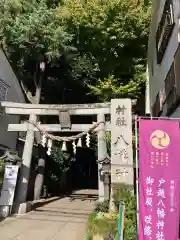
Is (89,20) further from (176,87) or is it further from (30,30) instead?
(176,87)

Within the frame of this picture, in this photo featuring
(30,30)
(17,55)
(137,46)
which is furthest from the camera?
(137,46)

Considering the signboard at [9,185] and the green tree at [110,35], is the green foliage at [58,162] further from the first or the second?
the signboard at [9,185]

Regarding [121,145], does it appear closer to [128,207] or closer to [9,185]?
[128,207]

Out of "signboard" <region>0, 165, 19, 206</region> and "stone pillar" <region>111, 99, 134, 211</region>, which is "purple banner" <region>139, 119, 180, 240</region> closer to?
"stone pillar" <region>111, 99, 134, 211</region>

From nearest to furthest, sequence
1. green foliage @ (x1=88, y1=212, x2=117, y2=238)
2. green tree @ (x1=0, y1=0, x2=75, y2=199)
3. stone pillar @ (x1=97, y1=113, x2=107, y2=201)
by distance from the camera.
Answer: green foliage @ (x1=88, y1=212, x2=117, y2=238) < stone pillar @ (x1=97, y1=113, x2=107, y2=201) < green tree @ (x1=0, y1=0, x2=75, y2=199)

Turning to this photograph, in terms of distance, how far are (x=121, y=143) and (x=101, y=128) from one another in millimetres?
2566

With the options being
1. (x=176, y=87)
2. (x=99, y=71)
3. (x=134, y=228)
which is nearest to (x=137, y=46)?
(x=99, y=71)

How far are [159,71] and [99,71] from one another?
212 inches

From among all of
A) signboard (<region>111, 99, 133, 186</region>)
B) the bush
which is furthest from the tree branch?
the bush

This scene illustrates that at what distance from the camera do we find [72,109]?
48.4 ft

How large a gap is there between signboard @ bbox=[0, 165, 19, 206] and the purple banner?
791 cm

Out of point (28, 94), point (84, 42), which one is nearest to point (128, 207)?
A: point (28, 94)

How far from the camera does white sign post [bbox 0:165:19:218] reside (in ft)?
43.9

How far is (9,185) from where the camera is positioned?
1359 centimetres
